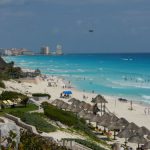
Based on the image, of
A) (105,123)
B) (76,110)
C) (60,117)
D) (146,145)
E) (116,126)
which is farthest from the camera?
(76,110)

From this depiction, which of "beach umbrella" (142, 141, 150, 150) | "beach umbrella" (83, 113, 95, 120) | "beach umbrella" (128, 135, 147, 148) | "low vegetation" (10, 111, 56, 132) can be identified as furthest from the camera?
"beach umbrella" (83, 113, 95, 120)

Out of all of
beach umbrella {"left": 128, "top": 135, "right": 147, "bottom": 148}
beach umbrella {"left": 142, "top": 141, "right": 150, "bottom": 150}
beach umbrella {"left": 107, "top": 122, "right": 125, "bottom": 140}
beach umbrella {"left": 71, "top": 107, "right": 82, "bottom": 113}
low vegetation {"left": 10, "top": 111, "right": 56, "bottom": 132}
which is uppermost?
low vegetation {"left": 10, "top": 111, "right": 56, "bottom": 132}

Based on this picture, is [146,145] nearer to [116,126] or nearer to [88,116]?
[116,126]

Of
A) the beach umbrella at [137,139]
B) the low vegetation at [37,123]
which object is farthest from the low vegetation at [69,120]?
the low vegetation at [37,123]

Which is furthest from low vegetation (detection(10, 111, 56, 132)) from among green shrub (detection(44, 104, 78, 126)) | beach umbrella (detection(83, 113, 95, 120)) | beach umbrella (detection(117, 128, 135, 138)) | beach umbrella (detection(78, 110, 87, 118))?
beach umbrella (detection(78, 110, 87, 118))

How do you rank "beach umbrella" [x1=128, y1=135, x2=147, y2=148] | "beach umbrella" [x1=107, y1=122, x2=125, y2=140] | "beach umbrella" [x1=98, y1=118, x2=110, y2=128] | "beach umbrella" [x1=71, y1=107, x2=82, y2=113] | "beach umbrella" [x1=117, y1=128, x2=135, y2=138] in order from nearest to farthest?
"beach umbrella" [x1=128, y1=135, x2=147, y2=148]
"beach umbrella" [x1=117, y1=128, x2=135, y2=138]
"beach umbrella" [x1=107, y1=122, x2=125, y2=140]
"beach umbrella" [x1=98, y1=118, x2=110, y2=128]
"beach umbrella" [x1=71, y1=107, x2=82, y2=113]

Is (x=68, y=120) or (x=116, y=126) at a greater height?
(x=68, y=120)

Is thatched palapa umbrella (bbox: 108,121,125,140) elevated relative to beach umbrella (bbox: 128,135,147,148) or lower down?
elevated

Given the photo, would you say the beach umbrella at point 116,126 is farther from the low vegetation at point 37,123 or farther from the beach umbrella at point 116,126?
the low vegetation at point 37,123

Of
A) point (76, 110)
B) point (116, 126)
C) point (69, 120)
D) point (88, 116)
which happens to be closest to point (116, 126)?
point (116, 126)

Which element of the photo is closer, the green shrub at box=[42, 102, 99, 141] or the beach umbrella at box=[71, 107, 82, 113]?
the green shrub at box=[42, 102, 99, 141]

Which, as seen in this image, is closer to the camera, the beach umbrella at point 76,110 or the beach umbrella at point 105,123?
the beach umbrella at point 105,123

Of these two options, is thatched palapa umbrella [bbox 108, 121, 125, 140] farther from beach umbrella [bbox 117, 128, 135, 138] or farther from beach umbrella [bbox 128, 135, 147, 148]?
beach umbrella [bbox 128, 135, 147, 148]

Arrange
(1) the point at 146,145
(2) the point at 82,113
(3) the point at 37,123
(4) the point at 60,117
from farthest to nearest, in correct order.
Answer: (2) the point at 82,113, (4) the point at 60,117, (1) the point at 146,145, (3) the point at 37,123
